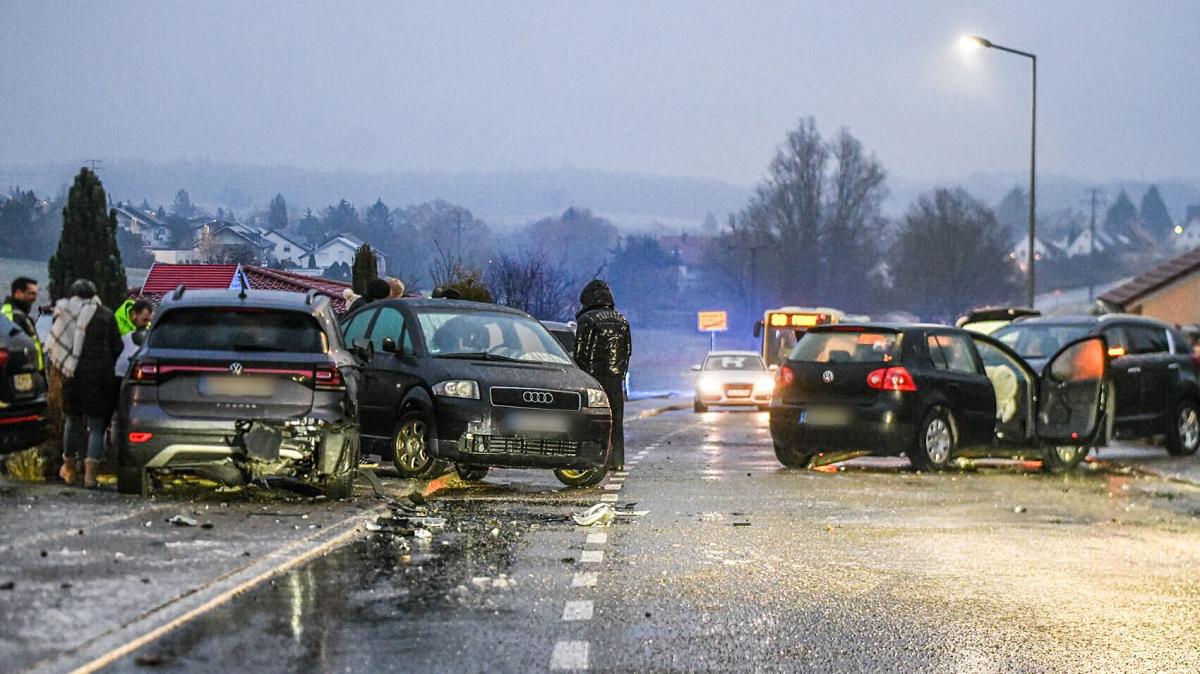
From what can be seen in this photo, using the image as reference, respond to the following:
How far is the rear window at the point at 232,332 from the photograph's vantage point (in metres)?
13.4

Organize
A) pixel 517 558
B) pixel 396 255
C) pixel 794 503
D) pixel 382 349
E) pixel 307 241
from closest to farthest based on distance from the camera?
pixel 517 558, pixel 794 503, pixel 382 349, pixel 307 241, pixel 396 255

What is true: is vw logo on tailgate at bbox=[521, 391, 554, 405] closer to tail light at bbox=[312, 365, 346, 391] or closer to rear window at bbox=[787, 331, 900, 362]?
tail light at bbox=[312, 365, 346, 391]

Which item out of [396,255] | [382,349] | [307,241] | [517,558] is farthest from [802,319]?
[517,558]

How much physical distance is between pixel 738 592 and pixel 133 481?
221 inches

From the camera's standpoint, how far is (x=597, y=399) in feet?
52.4

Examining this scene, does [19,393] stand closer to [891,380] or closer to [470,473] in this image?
[470,473]

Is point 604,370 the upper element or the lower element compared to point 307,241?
lower

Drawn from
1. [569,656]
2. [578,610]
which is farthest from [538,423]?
[569,656]

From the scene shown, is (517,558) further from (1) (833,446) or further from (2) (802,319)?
(2) (802,319)

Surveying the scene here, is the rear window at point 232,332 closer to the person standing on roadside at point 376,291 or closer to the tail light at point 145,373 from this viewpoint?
the tail light at point 145,373

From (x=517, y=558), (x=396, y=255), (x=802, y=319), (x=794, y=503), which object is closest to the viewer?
(x=517, y=558)

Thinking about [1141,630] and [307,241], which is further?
[307,241]

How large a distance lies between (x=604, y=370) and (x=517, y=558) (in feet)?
23.9

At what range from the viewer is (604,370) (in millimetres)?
17828
